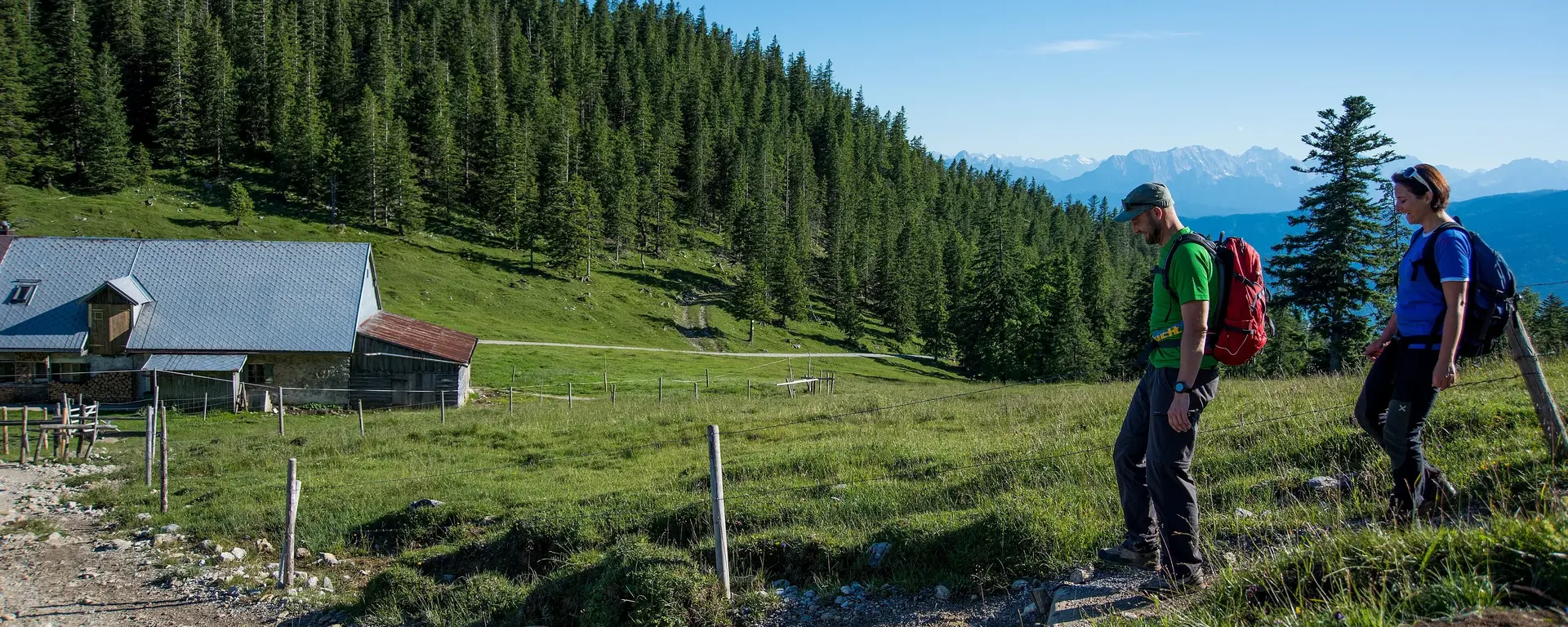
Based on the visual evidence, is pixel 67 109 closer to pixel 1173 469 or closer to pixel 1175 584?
pixel 1173 469

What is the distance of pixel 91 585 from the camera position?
10125mm

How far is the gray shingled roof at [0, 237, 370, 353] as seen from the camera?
37.1 m

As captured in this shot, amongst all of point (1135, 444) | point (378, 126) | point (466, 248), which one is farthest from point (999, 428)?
point (378, 126)

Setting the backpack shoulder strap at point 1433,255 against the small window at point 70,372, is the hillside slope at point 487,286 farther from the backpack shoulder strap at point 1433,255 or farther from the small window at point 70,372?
the backpack shoulder strap at point 1433,255

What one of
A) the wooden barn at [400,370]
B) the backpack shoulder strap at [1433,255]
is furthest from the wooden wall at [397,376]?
the backpack shoulder strap at [1433,255]

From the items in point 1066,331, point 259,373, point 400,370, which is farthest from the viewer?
point 1066,331

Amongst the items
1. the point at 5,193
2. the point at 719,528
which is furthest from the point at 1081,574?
the point at 5,193

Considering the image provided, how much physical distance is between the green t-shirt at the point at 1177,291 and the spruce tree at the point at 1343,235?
36.9 meters

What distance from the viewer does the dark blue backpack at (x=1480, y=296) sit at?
469 cm

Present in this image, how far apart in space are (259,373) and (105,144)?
163 feet

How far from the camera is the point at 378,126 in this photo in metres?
82.7

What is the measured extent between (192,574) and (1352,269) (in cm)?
4230

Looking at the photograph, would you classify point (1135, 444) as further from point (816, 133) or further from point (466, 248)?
point (816, 133)

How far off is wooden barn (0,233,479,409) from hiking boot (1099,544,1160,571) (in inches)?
1464
